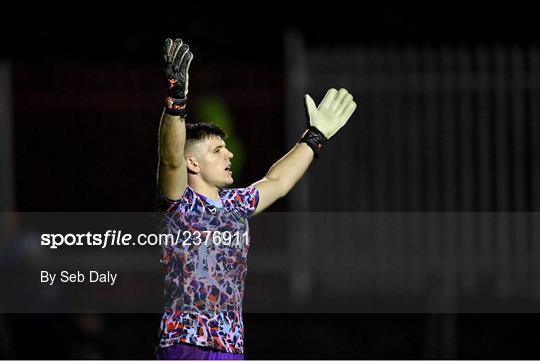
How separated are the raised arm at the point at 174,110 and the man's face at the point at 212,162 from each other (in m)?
0.32

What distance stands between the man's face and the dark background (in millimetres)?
3051

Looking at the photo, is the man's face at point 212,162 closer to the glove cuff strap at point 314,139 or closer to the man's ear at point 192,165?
the man's ear at point 192,165

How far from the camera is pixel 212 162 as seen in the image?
5.29 metres

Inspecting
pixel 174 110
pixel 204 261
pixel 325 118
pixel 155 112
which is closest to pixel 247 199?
pixel 204 261

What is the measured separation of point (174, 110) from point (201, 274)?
0.73 metres

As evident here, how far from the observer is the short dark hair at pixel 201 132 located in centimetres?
536

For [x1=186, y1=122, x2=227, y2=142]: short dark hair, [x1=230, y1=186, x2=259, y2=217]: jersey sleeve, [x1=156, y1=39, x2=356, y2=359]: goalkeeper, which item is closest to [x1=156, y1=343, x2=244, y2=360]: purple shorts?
[x1=156, y1=39, x2=356, y2=359]: goalkeeper

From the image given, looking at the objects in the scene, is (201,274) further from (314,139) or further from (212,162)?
(314,139)

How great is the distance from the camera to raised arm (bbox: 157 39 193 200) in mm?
4883

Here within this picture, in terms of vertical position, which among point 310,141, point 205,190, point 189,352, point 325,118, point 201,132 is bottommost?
point 189,352

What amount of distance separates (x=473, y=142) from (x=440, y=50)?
3.10 ft

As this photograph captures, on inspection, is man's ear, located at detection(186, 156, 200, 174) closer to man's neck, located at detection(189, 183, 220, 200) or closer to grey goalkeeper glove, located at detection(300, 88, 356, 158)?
man's neck, located at detection(189, 183, 220, 200)

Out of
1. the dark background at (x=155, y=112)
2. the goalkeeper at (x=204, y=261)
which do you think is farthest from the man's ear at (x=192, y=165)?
the dark background at (x=155, y=112)

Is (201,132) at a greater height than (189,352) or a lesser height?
greater
